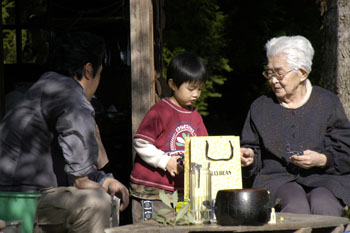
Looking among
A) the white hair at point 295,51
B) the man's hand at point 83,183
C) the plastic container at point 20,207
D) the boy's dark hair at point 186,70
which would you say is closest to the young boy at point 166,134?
the boy's dark hair at point 186,70

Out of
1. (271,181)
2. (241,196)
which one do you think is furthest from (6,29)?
(241,196)

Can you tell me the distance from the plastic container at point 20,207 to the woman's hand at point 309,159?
4.88ft

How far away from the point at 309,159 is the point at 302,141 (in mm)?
234

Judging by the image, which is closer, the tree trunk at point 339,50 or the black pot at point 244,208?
the black pot at point 244,208

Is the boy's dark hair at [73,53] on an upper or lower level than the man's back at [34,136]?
upper

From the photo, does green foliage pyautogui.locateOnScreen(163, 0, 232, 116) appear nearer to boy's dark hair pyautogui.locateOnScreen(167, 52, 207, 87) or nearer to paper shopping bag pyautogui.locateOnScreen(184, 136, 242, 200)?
boy's dark hair pyautogui.locateOnScreen(167, 52, 207, 87)

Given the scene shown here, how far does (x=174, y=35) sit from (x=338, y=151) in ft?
14.3

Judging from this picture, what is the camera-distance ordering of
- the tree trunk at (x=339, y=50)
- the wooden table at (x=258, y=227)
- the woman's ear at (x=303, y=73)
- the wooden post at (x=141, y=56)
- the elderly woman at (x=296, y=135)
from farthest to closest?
the tree trunk at (x=339, y=50), the wooden post at (x=141, y=56), the woman's ear at (x=303, y=73), the elderly woman at (x=296, y=135), the wooden table at (x=258, y=227)

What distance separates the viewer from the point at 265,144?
4215 millimetres

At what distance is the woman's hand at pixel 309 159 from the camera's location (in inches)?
155

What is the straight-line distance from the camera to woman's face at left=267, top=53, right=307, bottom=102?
420cm

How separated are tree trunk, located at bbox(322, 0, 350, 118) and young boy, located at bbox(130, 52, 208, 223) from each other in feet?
3.90

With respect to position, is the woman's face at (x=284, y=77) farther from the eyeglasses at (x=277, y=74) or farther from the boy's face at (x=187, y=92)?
the boy's face at (x=187, y=92)

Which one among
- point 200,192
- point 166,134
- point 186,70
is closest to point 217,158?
point 200,192
